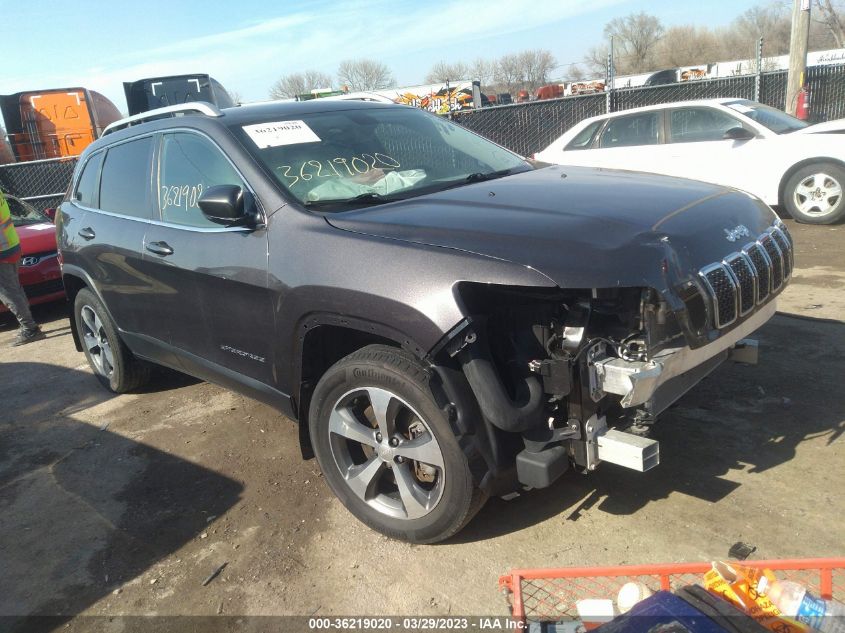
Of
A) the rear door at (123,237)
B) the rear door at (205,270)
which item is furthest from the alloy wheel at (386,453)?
the rear door at (123,237)

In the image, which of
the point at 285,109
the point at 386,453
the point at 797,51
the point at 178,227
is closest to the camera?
the point at 386,453

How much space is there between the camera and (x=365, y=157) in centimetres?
364

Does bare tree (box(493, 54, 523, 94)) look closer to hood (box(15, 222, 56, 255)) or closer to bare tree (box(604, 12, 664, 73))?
bare tree (box(604, 12, 664, 73))

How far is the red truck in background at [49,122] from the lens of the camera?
18.0m

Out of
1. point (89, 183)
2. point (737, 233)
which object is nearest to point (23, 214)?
point (89, 183)

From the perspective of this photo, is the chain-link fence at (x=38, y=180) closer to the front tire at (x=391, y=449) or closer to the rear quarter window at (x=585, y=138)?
the rear quarter window at (x=585, y=138)

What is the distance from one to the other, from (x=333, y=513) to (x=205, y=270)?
4.52 feet

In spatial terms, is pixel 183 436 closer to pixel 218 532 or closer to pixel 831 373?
pixel 218 532

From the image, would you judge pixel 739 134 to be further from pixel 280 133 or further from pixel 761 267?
pixel 280 133

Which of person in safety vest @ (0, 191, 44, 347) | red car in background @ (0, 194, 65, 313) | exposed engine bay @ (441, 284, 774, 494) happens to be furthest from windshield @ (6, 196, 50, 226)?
exposed engine bay @ (441, 284, 774, 494)

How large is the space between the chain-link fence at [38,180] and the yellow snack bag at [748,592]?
13.7 meters

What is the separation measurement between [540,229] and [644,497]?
4.62ft

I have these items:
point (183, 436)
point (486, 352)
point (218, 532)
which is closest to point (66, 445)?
point (183, 436)

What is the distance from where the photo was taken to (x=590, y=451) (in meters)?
2.62
